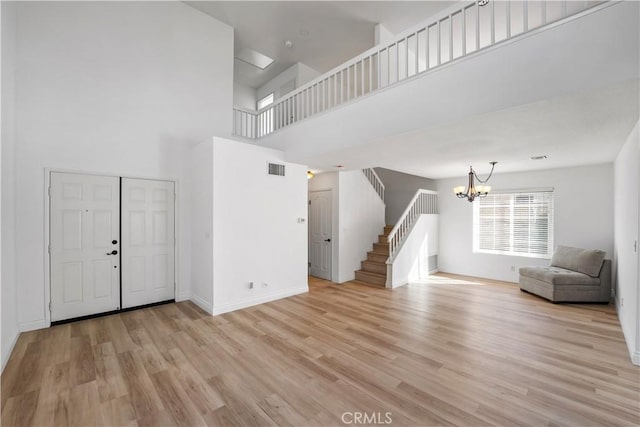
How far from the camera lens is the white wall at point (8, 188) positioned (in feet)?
9.65

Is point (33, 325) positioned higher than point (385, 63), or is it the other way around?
point (385, 63)

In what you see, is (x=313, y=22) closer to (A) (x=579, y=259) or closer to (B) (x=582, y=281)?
(A) (x=579, y=259)

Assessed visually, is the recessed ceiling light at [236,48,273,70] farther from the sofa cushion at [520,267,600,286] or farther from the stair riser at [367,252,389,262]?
the sofa cushion at [520,267,600,286]

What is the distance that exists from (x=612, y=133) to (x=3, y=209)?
23.0 feet

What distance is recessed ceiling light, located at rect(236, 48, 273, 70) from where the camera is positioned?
6952mm

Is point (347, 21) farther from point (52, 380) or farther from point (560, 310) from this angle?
point (52, 380)

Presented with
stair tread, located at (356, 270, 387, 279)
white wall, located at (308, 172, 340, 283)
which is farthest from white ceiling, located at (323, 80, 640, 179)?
stair tread, located at (356, 270, 387, 279)

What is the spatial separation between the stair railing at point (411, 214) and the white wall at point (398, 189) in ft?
2.49

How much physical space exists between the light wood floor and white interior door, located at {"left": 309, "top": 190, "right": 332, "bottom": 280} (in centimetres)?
230

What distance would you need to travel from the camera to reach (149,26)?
4.69 m

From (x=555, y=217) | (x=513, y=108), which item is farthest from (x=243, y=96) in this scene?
(x=555, y=217)

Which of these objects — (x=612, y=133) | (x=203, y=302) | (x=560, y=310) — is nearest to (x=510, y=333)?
(x=560, y=310)

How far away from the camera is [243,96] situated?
8.55 meters

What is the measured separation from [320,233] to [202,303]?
3144 millimetres
